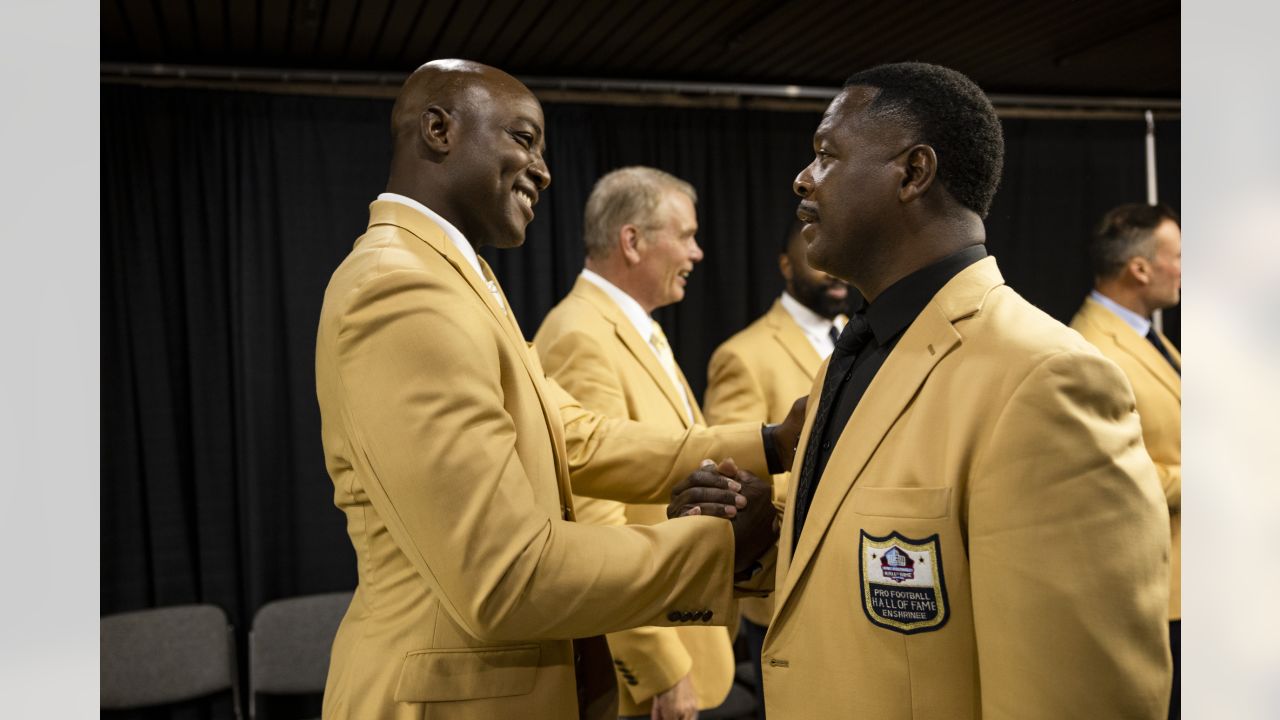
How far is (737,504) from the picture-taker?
1861 mm

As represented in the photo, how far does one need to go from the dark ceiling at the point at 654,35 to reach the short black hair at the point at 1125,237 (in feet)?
2.71

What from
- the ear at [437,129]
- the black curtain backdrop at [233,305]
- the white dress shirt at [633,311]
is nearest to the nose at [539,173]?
the ear at [437,129]

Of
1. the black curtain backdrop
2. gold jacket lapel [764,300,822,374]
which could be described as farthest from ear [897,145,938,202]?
the black curtain backdrop

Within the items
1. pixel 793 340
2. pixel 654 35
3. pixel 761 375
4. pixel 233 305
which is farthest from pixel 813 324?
pixel 233 305

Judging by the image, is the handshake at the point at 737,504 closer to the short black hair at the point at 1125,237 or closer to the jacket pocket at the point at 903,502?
the jacket pocket at the point at 903,502

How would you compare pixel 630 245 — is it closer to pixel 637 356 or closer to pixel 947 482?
pixel 637 356

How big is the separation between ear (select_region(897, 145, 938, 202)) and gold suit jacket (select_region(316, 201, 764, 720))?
2.04 feet

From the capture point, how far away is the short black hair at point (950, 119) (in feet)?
4.96

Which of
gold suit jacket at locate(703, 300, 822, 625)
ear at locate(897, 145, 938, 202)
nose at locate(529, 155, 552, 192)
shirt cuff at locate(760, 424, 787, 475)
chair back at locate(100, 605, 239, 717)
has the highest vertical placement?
nose at locate(529, 155, 552, 192)

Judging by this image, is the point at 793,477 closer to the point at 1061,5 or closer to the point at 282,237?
the point at 1061,5

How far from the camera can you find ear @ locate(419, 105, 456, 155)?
1.81 meters

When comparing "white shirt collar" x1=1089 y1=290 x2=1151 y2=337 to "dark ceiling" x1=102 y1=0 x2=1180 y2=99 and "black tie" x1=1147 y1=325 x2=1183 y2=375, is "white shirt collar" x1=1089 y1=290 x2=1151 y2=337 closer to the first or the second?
"black tie" x1=1147 y1=325 x2=1183 y2=375

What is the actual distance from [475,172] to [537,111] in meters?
0.18
